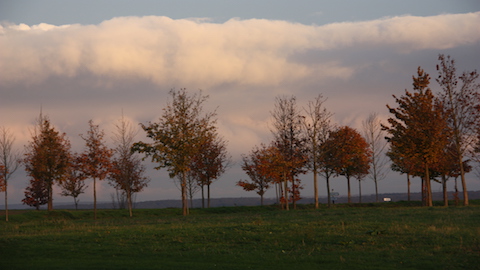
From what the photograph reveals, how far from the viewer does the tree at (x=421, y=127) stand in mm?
50406

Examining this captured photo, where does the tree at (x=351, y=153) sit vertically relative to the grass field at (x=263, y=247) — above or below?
above

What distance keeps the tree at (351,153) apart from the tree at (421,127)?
29.5 feet

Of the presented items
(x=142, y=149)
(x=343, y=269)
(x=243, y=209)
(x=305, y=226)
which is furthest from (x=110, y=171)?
(x=343, y=269)

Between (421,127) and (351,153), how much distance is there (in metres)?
17.2

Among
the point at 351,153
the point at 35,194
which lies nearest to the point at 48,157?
the point at 35,194

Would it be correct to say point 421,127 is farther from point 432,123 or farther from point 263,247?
point 263,247

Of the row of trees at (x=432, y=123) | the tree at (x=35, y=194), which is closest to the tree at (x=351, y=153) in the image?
the row of trees at (x=432, y=123)

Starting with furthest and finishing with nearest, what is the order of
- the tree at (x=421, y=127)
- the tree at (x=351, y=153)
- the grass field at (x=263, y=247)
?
the tree at (x=351, y=153)
the tree at (x=421, y=127)
the grass field at (x=263, y=247)

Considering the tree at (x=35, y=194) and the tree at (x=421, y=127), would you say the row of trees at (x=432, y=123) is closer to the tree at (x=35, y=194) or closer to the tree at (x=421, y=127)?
the tree at (x=421, y=127)

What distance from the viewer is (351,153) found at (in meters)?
67.1

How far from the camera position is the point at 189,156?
171 ft

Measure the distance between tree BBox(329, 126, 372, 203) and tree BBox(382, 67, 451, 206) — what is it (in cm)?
898

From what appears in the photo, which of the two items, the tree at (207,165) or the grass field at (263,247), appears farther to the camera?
the tree at (207,165)

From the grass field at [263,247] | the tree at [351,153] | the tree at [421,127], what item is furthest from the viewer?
the tree at [351,153]
